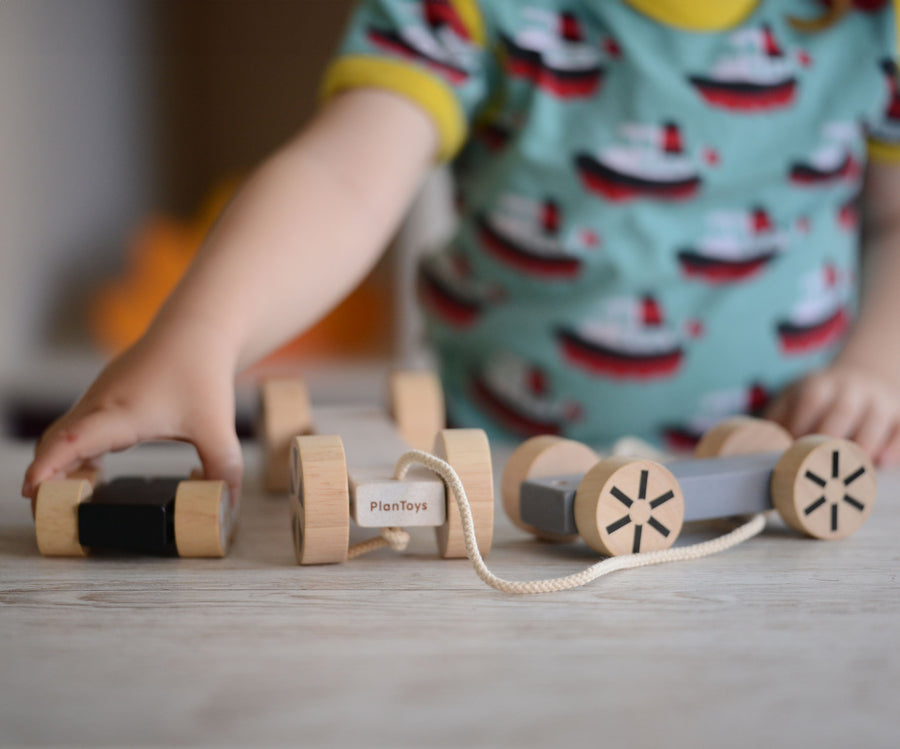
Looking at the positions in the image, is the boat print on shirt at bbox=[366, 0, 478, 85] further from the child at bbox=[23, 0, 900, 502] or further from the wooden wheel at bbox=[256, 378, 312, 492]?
the wooden wheel at bbox=[256, 378, 312, 492]

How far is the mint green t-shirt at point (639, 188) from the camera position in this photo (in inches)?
33.1

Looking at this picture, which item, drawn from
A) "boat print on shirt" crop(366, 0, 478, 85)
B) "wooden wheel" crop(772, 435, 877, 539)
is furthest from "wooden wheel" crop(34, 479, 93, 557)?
"boat print on shirt" crop(366, 0, 478, 85)

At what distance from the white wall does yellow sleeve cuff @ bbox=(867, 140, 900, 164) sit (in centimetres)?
132

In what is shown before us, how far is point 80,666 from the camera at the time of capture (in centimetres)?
32

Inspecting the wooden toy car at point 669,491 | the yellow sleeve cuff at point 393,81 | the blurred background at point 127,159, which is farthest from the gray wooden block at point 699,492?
the blurred background at point 127,159

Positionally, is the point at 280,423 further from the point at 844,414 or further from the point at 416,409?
the point at 844,414

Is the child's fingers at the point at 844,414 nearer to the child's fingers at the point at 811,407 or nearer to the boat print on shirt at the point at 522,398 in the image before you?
the child's fingers at the point at 811,407

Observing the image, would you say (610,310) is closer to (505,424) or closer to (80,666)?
(505,424)

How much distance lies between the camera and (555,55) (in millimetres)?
850

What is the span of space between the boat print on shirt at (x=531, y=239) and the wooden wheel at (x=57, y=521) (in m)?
0.55

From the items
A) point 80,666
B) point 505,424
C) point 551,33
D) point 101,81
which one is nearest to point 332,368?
point 101,81

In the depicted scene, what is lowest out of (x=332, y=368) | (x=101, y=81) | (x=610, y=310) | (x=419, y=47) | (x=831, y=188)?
(x=332, y=368)

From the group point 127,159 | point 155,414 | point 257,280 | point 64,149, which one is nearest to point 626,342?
point 257,280

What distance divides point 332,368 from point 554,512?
1429mm
